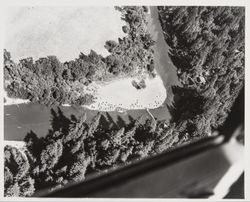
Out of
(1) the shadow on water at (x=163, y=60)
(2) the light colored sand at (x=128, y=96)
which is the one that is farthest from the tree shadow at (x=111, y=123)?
(1) the shadow on water at (x=163, y=60)

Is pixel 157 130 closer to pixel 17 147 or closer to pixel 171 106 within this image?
pixel 171 106

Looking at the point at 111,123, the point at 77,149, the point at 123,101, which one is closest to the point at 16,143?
the point at 77,149

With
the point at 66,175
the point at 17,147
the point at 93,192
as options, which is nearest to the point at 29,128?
the point at 17,147

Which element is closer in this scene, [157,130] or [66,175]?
[66,175]

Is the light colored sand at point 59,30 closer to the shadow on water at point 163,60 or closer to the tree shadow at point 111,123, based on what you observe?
the shadow on water at point 163,60

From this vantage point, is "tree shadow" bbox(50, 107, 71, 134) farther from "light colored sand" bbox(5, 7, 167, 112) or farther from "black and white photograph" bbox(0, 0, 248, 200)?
"light colored sand" bbox(5, 7, 167, 112)

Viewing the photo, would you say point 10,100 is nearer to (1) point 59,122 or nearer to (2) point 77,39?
(1) point 59,122

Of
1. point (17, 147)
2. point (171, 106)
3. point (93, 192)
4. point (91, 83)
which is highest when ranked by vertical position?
point (91, 83)
